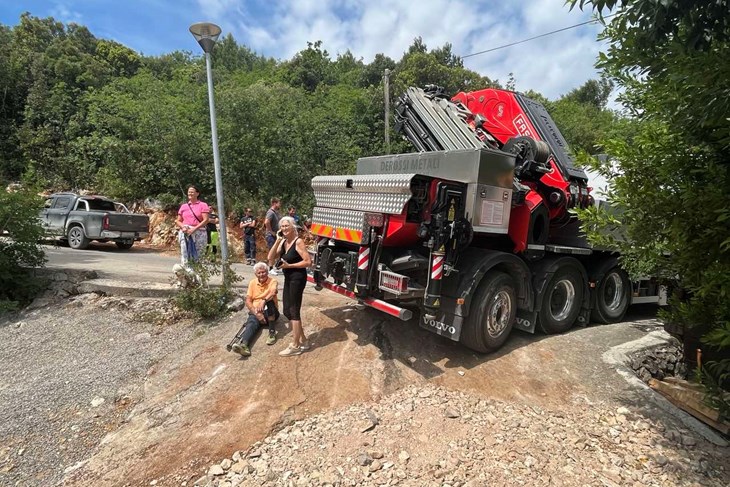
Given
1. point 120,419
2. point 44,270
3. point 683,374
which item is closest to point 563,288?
point 683,374

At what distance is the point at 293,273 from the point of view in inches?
206

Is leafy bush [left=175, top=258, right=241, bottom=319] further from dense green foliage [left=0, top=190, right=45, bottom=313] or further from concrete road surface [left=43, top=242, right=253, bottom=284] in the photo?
dense green foliage [left=0, top=190, right=45, bottom=313]

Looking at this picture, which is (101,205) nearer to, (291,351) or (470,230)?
(291,351)

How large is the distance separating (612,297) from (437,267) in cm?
433

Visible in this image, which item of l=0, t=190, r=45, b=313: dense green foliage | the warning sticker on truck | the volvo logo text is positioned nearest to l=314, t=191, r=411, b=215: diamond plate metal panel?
the warning sticker on truck

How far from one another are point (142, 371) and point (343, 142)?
565 inches

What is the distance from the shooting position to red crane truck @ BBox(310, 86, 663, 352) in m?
4.71

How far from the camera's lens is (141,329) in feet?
21.9

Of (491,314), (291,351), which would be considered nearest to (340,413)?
(291,351)

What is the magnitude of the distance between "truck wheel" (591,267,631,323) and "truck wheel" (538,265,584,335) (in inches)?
24.0

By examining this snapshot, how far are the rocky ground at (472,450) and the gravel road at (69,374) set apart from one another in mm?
1846

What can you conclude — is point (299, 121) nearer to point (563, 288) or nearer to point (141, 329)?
point (141, 329)

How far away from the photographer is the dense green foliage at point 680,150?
2396 mm

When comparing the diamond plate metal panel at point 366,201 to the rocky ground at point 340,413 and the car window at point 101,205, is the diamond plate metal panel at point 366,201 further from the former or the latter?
the car window at point 101,205
